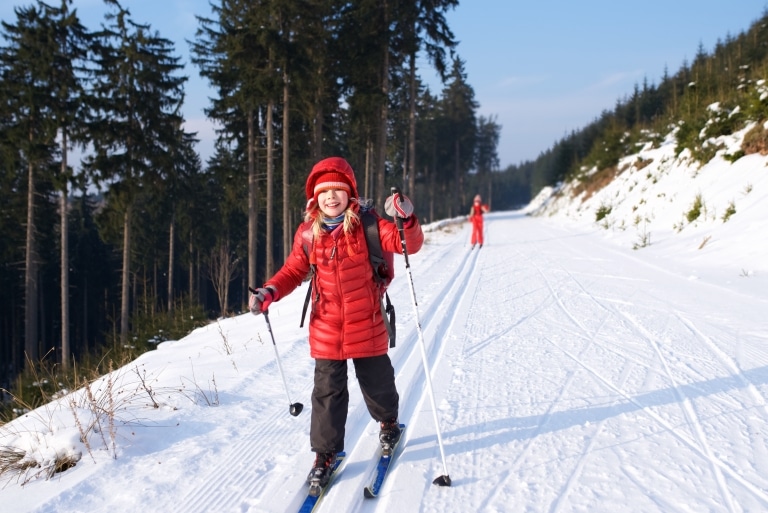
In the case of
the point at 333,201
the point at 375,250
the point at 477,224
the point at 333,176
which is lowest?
the point at 477,224

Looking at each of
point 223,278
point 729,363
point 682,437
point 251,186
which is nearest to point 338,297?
point 682,437

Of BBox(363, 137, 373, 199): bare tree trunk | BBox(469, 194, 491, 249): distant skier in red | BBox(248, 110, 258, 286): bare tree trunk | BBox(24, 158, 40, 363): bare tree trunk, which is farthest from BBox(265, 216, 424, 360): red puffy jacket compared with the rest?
BBox(363, 137, 373, 199): bare tree trunk

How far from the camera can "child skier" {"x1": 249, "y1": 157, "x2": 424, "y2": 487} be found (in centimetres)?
284

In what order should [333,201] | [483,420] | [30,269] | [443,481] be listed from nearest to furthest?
[443,481], [333,201], [483,420], [30,269]

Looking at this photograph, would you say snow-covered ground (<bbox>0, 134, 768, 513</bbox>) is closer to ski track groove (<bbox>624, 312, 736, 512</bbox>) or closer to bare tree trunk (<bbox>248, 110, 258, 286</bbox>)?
ski track groove (<bbox>624, 312, 736, 512</bbox>)

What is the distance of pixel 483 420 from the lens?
3.39m

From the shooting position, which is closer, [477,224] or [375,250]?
[375,250]

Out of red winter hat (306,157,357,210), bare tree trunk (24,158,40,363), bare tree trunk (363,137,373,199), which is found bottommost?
bare tree trunk (24,158,40,363)

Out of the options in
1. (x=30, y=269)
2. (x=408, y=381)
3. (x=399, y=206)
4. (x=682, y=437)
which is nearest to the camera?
(x=399, y=206)

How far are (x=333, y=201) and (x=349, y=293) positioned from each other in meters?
0.58

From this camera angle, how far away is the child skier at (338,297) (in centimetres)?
284

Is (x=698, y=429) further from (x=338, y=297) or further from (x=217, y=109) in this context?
(x=217, y=109)

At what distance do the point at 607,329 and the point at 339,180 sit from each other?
4.15 metres

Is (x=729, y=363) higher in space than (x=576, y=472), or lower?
higher
